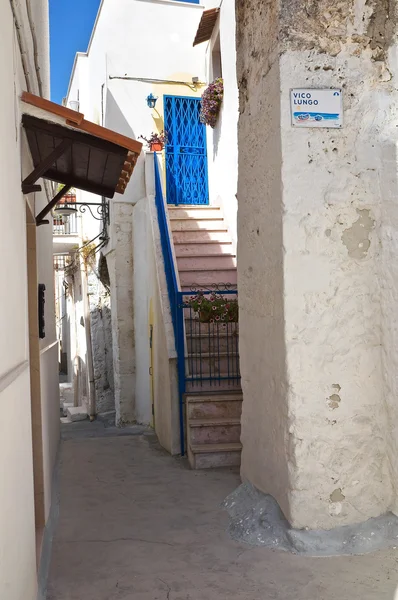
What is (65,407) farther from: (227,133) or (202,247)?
(227,133)

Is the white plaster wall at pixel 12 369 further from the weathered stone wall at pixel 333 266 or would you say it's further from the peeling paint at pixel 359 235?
the peeling paint at pixel 359 235

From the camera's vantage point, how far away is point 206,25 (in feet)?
36.0

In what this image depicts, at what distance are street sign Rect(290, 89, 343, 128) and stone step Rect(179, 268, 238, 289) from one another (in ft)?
15.4

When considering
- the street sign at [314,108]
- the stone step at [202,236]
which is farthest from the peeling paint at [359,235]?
the stone step at [202,236]

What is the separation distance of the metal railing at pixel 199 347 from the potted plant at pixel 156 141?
373 cm

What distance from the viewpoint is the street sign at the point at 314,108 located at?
4.34 meters

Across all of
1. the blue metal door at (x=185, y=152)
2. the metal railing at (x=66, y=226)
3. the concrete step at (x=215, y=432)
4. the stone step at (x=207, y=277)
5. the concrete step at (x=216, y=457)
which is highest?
the blue metal door at (x=185, y=152)

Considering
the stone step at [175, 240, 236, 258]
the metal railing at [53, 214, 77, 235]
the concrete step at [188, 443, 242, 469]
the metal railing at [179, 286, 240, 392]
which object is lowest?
the concrete step at [188, 443, 242, 469]

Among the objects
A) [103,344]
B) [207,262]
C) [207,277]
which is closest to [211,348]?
[207,277]

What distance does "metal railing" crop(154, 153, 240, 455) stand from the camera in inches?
293

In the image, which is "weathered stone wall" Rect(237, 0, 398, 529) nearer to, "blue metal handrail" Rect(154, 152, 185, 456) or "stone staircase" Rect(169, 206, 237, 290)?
"blue metal handrail" Rect(154, 152, 185, 456)

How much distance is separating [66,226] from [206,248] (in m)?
7.81

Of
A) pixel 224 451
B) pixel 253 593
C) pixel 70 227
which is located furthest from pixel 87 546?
pixel 70 227

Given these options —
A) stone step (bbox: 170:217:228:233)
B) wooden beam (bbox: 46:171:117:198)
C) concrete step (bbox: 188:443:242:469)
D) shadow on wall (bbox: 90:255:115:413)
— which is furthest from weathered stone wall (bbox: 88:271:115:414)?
wooden beam (bbox: 46:171:117:198)
